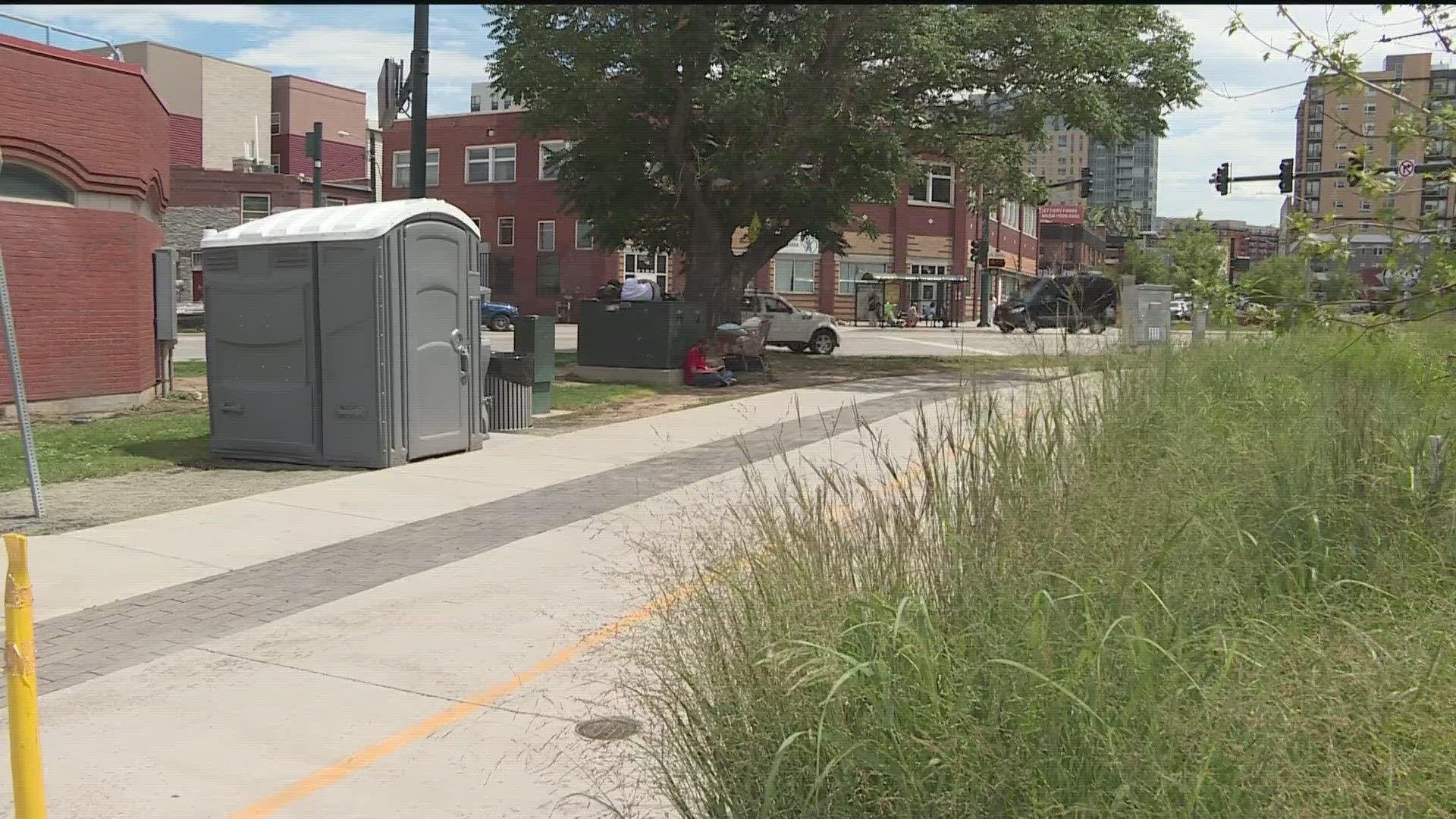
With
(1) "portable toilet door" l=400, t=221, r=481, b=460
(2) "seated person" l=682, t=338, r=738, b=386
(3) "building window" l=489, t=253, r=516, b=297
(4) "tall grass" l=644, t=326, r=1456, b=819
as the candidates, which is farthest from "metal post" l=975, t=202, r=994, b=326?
(4) "tall grass" l=644, t=326, r=1456, b=819

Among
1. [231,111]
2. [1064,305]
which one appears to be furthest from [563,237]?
[1064,305]

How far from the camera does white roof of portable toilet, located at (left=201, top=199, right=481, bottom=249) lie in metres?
11.2

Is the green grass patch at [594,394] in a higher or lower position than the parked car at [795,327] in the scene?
lower

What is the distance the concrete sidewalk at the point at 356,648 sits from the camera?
4438 millimetres

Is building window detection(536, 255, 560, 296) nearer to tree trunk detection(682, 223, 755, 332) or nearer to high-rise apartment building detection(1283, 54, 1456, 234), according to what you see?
tree trunk detection(682, 223, 755, 332)

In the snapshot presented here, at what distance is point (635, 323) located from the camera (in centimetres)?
2039

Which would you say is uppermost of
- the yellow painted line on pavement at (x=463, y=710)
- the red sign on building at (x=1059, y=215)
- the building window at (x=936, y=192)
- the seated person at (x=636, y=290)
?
the red sign on building at (x=1059, y=215)

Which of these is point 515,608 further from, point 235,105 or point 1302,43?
point 235,105

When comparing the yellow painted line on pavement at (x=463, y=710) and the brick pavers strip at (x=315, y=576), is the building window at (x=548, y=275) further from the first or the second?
the yellow painted line on pavement at (x=463, y=710)

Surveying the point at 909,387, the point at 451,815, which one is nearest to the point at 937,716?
the point at 451,815

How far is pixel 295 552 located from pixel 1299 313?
20.9 feet

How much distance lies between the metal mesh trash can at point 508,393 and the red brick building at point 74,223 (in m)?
5.45

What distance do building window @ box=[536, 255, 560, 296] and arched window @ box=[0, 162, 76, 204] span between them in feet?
135

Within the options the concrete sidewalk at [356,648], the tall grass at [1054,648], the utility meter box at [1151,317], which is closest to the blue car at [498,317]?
the utility meter box at [1151,317]
